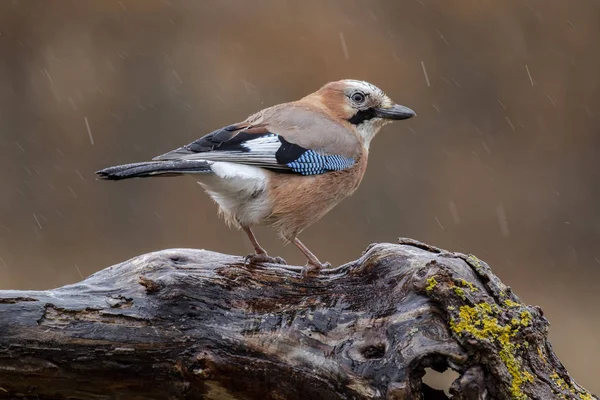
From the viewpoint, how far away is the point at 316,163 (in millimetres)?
6125

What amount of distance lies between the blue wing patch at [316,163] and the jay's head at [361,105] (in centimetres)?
58

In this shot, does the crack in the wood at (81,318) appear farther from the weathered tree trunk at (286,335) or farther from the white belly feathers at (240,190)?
the white belly feathers at (240,190)

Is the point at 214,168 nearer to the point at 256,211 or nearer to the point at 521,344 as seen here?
the point at 256,211

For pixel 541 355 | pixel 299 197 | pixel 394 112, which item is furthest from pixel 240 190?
pixel 541 355

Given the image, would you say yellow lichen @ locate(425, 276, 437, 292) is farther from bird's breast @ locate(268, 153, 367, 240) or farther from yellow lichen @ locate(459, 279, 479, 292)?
bird's breast @ locate(268, 153, 367, 240)

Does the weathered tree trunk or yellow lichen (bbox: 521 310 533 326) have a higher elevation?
yellow lichen (bbox: 521 310 533 326)

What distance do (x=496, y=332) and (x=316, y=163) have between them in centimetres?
208

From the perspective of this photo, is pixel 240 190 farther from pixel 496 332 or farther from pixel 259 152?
pixel 496 332

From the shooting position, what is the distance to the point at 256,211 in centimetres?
589

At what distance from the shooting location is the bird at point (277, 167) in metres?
5.72

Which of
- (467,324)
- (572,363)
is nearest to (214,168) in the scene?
(467,324)

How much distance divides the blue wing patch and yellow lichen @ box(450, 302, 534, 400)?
1852 mm

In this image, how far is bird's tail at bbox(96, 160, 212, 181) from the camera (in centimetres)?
502

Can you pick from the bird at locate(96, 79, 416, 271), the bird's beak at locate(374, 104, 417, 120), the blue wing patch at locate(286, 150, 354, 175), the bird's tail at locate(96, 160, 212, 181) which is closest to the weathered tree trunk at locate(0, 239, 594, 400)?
the bird at locate(96, 79, 416, 271)
